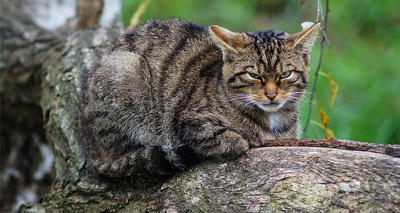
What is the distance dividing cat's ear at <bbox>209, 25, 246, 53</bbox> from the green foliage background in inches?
63.5

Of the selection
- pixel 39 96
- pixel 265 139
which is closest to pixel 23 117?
pixel 39 96

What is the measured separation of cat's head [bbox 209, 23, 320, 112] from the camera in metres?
2.96

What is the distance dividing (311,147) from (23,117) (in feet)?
11.0

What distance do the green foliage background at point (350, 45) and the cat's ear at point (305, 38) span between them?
1420 millimetres

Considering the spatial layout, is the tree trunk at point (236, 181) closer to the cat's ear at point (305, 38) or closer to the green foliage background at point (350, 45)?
the cat's ear at point (305, 38)

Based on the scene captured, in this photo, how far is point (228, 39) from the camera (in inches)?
119

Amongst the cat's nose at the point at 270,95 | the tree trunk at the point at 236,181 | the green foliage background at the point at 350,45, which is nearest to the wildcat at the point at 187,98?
the cat's nose at the point at 270,95

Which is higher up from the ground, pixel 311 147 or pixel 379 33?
pixel 379 33

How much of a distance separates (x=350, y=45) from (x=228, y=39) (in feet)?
10.9

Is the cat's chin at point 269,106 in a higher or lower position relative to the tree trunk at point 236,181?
higher

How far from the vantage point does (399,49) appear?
5434 millimetres

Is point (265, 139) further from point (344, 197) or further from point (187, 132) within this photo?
point (344, 197)

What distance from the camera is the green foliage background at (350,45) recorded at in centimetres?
493

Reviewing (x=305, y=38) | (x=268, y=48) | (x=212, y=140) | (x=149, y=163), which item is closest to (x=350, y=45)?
(x=305, y=38)
